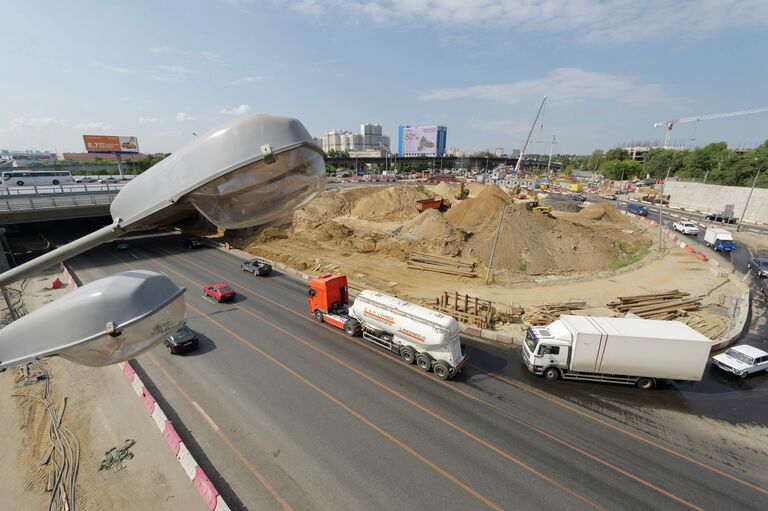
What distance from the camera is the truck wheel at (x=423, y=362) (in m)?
15.6

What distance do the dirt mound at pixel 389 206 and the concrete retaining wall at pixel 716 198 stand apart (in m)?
50.7

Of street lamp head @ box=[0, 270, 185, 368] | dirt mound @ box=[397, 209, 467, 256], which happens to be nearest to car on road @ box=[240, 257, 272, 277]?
dirt mound @ box=[397, 209, 467, 256]

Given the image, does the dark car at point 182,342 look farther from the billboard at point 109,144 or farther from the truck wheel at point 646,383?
the billboard at point 109,144

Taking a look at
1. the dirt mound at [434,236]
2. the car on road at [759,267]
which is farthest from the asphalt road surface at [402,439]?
the car on road at [759,267]

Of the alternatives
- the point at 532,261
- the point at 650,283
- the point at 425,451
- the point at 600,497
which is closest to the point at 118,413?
the point at 425,451

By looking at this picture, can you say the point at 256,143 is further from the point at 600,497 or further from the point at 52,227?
the point at 52,227

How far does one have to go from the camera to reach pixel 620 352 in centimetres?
1455

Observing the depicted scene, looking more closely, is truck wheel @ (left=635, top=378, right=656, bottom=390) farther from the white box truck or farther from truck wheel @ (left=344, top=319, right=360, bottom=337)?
truck wheel @ (left=344, top=319, right=360, bottom=337)

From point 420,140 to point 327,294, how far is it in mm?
176651

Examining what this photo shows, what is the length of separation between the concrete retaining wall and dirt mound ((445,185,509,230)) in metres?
40.6

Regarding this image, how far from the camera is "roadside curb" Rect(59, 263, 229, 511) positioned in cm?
Answer: 947

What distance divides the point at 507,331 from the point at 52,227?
64.2 metres

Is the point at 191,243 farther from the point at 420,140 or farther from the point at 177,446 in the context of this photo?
the point at 420,140

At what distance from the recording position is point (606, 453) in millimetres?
11664
